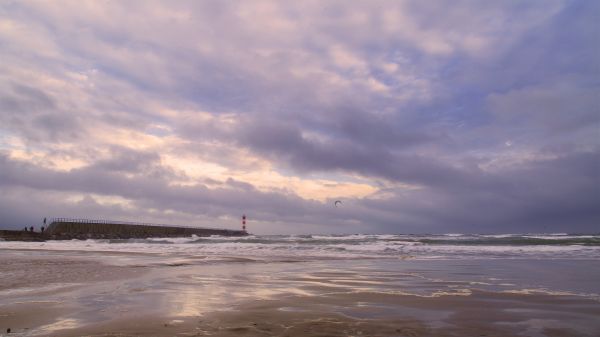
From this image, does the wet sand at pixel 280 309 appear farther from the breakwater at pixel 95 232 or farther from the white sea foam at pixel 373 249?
the breakwater at pixel 95 232

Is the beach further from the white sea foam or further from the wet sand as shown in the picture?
the white sea foam

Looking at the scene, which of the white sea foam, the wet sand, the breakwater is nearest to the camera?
the wet sand

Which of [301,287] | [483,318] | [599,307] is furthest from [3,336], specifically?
[599,307]

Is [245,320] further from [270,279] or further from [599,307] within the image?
[599,307]

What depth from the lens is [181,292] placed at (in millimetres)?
6203

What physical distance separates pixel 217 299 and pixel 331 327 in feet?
7.16

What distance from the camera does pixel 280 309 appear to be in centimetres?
489

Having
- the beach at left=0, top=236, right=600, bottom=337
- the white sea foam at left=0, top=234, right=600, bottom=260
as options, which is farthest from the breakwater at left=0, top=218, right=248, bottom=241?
the beach at left=0, top=236, right=600, bottom=337

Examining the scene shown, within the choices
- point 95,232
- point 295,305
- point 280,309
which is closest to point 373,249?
point 295,305

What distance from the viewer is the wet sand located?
3.89 meters

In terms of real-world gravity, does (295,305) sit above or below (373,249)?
above

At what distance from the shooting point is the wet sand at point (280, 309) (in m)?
3.89

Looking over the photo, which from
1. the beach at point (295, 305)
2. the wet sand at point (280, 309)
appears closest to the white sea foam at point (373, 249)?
the beach at point (295, 305)

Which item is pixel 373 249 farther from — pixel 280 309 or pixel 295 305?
pixel 280 309
